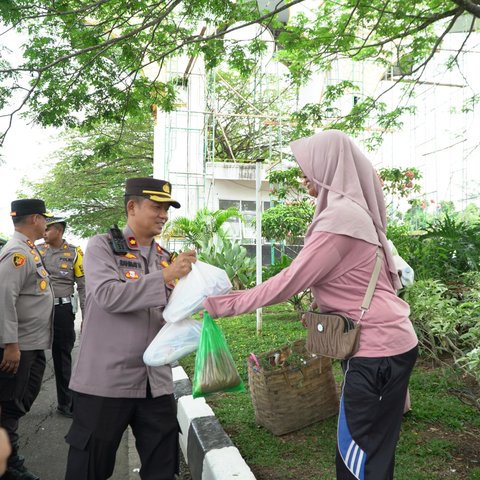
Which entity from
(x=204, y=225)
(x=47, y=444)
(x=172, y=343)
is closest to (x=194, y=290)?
(x=172, y=343)

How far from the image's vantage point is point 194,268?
104 inches

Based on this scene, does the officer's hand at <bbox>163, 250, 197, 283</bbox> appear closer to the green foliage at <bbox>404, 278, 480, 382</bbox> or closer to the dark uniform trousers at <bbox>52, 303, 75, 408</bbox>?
the green foliage at <bbox>404, 278, 480, 382</bbox>

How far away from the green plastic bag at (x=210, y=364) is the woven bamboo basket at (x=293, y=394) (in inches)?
49.3

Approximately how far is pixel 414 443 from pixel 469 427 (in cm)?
57

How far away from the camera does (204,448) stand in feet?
12.3

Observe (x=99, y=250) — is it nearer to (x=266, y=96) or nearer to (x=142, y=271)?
(x=142, y=271)

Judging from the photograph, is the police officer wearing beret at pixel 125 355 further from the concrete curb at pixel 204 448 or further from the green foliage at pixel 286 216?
the green foliage at pixel 286 216

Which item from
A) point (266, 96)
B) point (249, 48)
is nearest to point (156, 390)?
point (249, 48)

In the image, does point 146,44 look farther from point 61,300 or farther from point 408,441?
point 408,441

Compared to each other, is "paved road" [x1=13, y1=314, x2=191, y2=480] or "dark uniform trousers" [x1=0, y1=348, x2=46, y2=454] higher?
"dark uniform trousers" [x1=0, y1=348, x2=46, y2=454]

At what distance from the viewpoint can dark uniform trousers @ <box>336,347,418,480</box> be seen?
7.38 ft

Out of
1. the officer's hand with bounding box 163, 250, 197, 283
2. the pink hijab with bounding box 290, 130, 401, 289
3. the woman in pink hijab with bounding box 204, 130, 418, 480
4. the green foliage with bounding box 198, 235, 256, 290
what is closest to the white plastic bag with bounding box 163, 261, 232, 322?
the officer's hand with bounding box 163, 250, 197, 283

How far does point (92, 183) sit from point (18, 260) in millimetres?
23333

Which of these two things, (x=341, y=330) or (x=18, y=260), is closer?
(x=341, y=330)
